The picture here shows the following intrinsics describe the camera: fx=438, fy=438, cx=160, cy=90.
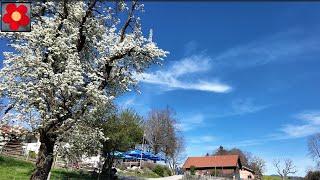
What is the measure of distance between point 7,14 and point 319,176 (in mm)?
82277

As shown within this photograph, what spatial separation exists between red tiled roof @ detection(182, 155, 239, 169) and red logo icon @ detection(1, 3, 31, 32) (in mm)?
94921

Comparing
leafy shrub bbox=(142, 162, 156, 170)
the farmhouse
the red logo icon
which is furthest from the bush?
the red logo icon

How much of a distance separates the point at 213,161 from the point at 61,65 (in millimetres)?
85672

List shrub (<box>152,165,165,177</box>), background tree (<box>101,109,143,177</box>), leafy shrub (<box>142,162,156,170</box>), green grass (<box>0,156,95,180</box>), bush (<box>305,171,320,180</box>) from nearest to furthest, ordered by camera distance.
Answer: green grass (<box>0,156,95,180</box>)
background tree (<box>101,109,143,177</box>)
shrub (<box>152,165,165,177</box>)
leafy shrub (<box>142,162,156,170</box>)
bush (<box>305,171,320,180</box>)

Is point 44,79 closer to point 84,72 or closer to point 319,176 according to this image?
point 84,72

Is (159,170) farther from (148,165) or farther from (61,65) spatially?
(61,65)

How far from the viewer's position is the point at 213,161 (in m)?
104

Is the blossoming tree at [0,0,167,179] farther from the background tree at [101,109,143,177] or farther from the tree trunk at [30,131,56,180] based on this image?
the background tree at [101,109,143,177]

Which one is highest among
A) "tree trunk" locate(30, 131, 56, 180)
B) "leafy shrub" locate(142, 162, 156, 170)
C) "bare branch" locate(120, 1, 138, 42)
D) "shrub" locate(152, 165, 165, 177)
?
"bare branch" locate(120, 1, 138, 42)

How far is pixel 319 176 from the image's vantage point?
268 feet

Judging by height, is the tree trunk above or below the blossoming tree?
below

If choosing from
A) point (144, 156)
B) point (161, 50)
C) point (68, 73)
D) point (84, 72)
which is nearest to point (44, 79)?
point (68, 73)

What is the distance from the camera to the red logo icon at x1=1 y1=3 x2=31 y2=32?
320 inches

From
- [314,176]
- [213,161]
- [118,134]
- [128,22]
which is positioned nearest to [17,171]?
[118,134]
